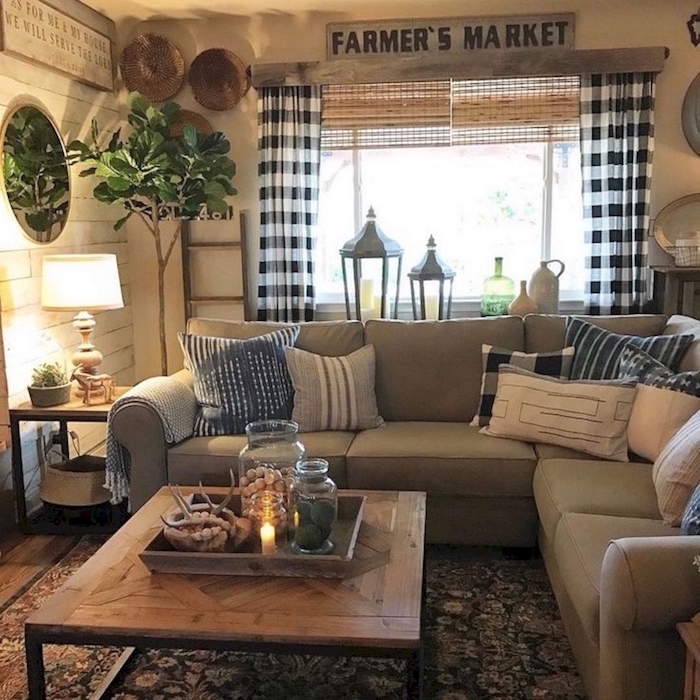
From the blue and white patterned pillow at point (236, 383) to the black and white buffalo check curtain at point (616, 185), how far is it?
1909 millimetres

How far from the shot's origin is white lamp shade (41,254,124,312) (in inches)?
129

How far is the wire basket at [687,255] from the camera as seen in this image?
12.5ft

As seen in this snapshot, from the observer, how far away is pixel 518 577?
2873 mm

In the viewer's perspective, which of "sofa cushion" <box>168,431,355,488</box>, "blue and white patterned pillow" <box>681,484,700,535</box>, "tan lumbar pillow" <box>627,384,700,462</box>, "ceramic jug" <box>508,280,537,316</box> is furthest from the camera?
"ceramic jug" <box>508,280,537,316</box>

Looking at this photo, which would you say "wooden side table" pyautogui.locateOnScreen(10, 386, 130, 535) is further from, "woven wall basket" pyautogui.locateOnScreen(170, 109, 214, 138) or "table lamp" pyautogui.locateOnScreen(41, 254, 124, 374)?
"woven wall basket" pyautogui.locateOnScreen(170, 109, 214, 138)

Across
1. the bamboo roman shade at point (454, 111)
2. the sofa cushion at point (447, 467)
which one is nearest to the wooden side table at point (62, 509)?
the sofa cushion at point (447, 467)

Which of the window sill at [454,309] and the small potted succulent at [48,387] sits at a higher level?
the window sill at [454,309]

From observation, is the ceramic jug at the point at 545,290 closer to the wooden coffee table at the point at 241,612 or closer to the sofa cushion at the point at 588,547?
the sofa cushion at the point at 588,547

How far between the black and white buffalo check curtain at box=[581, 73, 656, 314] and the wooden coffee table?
2541mm

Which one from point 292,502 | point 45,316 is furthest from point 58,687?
point 45,316

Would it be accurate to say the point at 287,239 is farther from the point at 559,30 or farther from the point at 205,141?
the point at 559,30

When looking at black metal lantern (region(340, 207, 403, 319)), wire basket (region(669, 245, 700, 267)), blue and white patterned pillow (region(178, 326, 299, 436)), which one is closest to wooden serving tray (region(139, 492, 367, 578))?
blue and white patterned pillow (region(178, 326, 299, 436))

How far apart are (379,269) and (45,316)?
1.80 metres

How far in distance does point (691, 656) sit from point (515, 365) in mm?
1735
